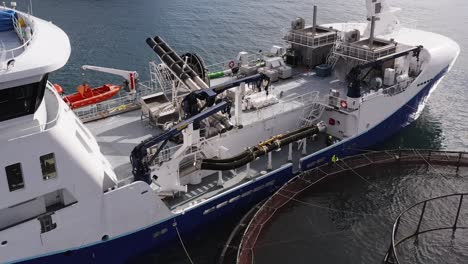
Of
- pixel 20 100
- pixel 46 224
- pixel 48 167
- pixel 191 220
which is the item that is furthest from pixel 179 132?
pixel 20 100

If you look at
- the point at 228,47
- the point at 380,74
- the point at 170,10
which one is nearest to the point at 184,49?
the point at 228,47

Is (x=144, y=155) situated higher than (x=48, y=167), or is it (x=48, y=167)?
(x=48, y=167)

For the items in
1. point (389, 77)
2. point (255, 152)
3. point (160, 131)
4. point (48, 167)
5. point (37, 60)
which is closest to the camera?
point (37, 60)

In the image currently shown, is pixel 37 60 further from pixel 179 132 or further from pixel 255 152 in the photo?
pixel 255 152

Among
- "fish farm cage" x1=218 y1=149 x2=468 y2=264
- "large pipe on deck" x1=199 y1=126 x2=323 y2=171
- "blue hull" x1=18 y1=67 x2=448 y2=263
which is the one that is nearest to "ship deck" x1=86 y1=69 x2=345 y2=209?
"blue hull" x1=18 y1=67 x2=448 y2=263

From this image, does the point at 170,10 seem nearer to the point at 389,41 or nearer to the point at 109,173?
the point at 389,41

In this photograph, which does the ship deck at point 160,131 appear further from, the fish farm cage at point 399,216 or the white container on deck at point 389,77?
the white container on deck at point 389,77

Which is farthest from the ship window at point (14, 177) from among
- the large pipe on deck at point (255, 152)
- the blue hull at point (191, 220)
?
the large pipe on deck at point (255, 152)
